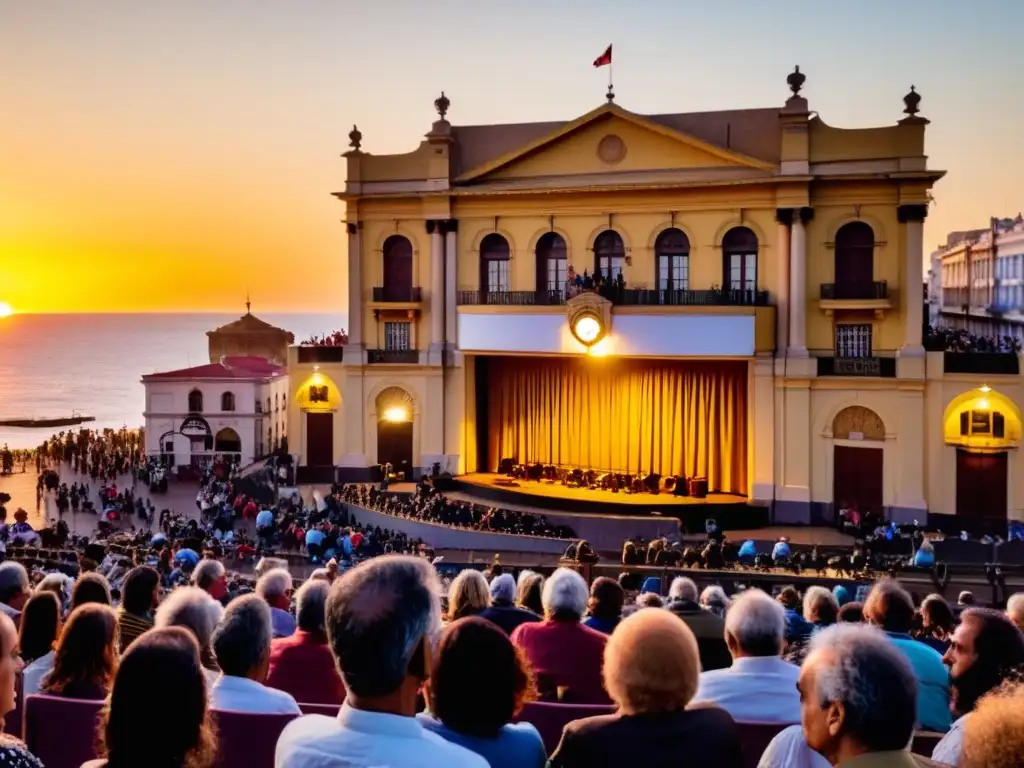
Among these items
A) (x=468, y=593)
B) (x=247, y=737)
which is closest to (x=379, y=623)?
(x=247, y=737)

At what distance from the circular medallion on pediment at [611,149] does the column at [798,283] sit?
5.58 m

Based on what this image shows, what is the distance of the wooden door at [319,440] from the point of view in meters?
35.7

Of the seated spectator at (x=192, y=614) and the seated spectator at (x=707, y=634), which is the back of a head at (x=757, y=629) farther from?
the seated spectator at (x=192, y=614)

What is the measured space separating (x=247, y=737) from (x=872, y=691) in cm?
272

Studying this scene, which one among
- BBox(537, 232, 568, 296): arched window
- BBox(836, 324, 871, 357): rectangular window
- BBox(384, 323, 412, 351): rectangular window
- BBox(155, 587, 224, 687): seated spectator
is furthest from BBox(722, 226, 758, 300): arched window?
BBox(155, 587, 224, 687): seated spectator

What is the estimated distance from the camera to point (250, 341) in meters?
80.2

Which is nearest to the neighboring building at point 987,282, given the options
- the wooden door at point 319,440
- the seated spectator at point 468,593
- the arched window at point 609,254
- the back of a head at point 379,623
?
the arched window at point 609,254

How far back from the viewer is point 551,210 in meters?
32.9

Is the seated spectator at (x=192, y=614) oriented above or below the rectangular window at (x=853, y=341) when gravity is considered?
below

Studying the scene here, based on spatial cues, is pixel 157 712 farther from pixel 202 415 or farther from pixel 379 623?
pixel 202 415

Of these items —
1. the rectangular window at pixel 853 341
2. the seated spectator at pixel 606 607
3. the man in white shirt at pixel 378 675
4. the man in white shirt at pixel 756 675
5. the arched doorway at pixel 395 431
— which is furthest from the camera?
the arched doorway at pixel 395 431

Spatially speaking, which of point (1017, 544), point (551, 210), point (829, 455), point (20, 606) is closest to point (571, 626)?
point (20, 606)

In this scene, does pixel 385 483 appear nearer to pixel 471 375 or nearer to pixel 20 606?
pixel 471 375

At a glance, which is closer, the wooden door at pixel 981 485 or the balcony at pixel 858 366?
the wooden door at pixel 981 485
